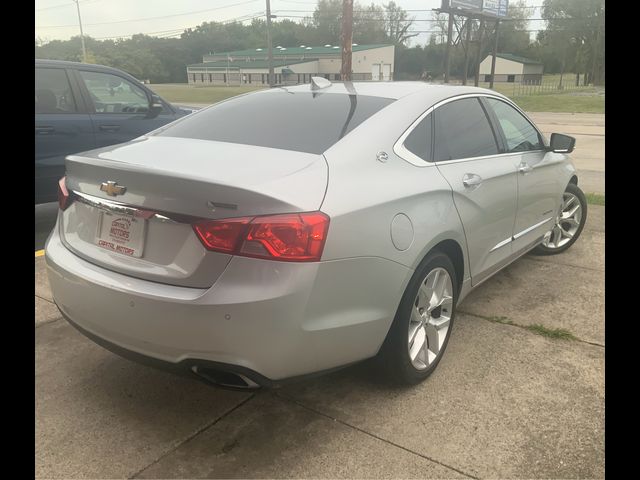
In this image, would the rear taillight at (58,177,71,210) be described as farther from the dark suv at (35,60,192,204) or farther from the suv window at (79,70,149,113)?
the suv window at (79,70,149,113)

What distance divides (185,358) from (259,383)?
12.5 inches

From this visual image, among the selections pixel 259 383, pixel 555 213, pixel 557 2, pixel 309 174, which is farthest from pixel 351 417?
pixel 557 2

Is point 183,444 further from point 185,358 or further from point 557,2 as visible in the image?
point 557,2

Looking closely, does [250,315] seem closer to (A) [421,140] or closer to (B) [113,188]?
(B) [113,188]

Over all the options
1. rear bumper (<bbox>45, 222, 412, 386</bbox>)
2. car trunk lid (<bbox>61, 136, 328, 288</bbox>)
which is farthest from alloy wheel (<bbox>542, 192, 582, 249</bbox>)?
car trunk lid (<bbox>61, 136, 328, 288</bbox>)

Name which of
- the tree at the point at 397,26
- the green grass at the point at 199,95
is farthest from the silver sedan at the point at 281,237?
the tree at the point at 397,26

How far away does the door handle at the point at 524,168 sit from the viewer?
389 cm

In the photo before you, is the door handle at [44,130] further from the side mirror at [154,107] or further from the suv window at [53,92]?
the side mirror at [154,107]

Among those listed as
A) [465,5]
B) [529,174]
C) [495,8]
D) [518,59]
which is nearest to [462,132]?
[529,174]

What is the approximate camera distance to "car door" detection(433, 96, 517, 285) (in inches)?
125

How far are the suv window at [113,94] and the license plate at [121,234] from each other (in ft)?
13.8

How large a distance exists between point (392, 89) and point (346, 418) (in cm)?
193

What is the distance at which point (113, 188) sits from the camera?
95.3 inches
